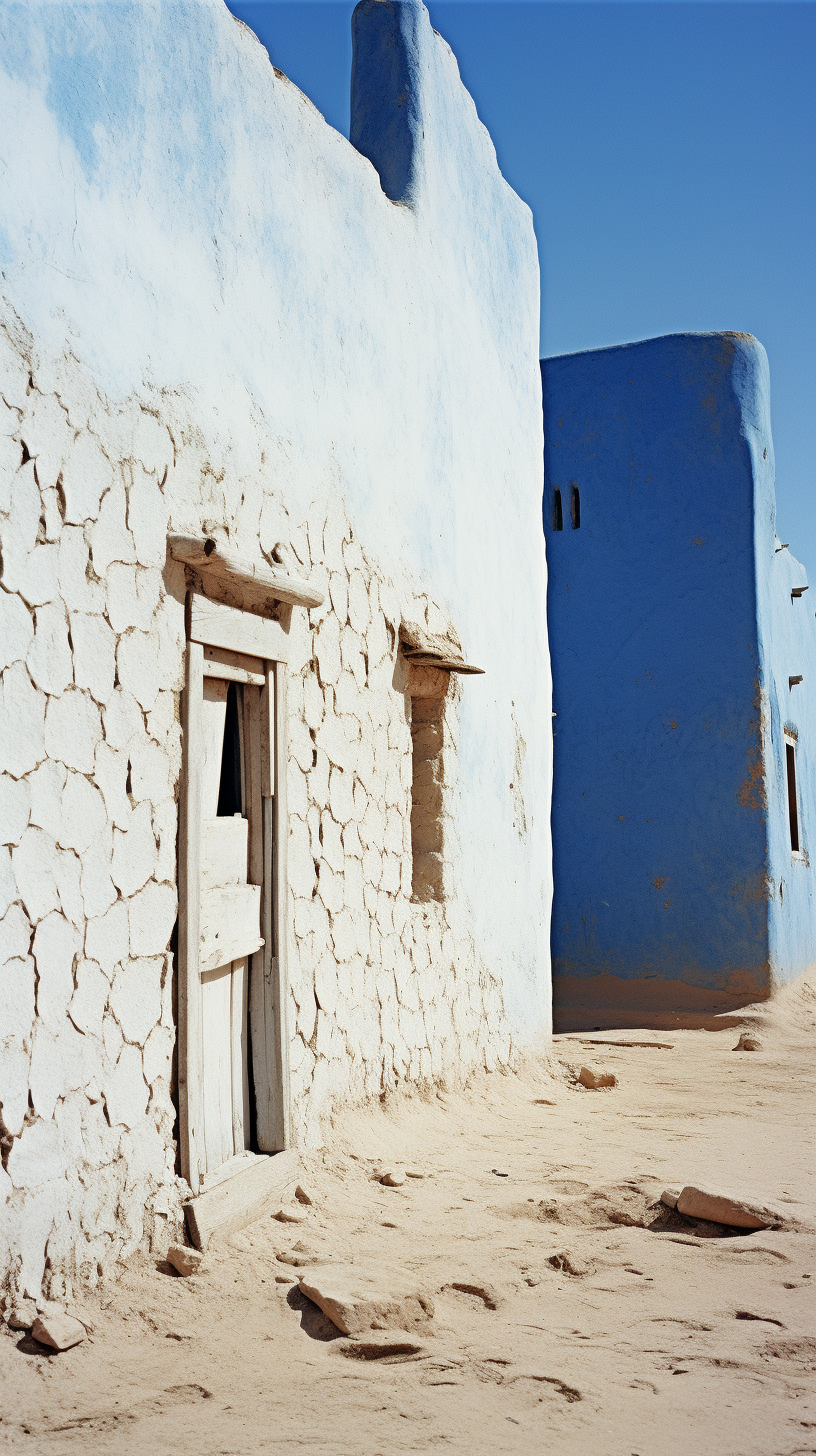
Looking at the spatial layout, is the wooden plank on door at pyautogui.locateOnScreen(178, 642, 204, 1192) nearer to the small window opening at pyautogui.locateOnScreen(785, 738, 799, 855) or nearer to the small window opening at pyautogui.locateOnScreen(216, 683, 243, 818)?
the small window opening at pyautogui.locateOnScreen(216, 683, 243, 818)

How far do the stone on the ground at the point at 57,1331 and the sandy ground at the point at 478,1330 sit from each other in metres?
0.03

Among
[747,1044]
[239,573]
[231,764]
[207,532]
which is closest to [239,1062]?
[231,764]

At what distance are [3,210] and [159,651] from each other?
4.17 ft

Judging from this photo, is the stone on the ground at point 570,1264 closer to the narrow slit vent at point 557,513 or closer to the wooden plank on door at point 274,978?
the wooden plank on door at point 274,978

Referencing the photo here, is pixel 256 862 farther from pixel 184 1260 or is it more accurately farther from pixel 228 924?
pixel 184 1260

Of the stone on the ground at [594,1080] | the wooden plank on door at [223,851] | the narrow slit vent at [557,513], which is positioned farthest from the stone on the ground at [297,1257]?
the narrow slit vent at [557,513]

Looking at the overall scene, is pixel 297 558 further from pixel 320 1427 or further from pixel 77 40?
pixel 320 1427

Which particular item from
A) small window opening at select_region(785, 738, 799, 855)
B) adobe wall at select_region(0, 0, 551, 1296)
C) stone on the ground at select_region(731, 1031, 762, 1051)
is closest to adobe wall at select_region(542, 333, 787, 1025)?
stone on the ground at select_region(731, 1031, 762, 1051)

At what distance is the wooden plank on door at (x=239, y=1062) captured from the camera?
3959 millimetres

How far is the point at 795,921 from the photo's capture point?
11.4 m

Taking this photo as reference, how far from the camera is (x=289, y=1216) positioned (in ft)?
12.6

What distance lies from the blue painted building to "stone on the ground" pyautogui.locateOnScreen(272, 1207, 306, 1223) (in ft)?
21.3

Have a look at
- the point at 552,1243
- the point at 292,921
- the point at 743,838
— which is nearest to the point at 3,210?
the point at 292,921

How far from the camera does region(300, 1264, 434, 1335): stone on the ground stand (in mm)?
3055
